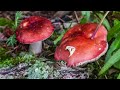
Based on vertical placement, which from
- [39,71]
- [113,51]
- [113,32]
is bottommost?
[39,71]

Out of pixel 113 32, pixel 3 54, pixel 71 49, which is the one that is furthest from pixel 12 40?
pixel 113 32

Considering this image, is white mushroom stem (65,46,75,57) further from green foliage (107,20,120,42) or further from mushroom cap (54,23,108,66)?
green foliage (107,20,120,42)

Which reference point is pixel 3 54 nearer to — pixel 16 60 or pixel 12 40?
pixel 12 40

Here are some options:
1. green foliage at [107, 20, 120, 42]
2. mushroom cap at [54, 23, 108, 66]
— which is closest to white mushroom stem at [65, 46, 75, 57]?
mushroom cap at [54, 23, 108, 66]

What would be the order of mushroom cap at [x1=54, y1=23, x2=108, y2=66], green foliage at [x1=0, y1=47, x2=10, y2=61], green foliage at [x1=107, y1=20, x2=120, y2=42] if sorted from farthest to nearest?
green foliage at [x1=0, y1=47, x2=10, y2=61] < green foliage at [x1=107, y1=20, x2=120, y2=42] < mushroom cap at [x1=54, y1=23, x2=108, y2=66]

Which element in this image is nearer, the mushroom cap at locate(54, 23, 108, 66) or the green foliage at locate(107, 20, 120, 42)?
the mushroom cap at locate(54, 23, 108, 66)

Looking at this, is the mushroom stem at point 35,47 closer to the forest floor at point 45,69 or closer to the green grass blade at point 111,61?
the forest floor at point 45,69

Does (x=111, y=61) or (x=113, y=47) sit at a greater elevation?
(x=113, y=47)
